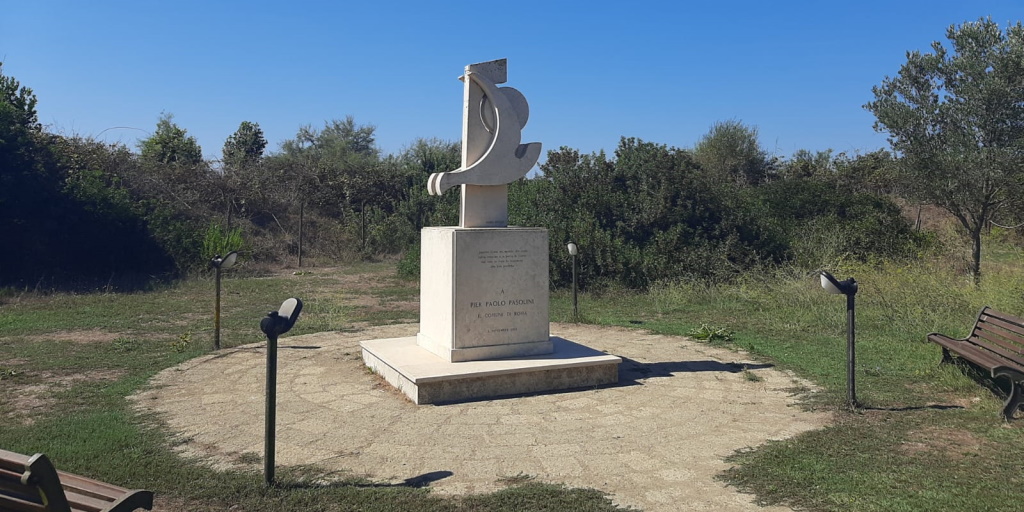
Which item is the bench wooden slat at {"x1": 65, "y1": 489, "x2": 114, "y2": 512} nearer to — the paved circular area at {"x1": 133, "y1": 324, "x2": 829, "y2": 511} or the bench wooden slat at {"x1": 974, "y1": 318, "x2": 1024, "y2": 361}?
the paved circular area at {"x1": 133, "y1": 324, "x2": 829, "y2": 511}

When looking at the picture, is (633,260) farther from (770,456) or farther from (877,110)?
(770,456)

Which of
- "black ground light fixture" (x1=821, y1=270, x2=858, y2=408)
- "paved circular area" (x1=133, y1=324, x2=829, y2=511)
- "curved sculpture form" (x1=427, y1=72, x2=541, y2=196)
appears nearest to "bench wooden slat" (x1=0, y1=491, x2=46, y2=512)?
"paved circular area" (x1=133, y1=324, x2=829, y2=511)

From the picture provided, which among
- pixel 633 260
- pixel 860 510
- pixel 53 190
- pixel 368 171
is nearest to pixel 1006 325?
pixel 860 510

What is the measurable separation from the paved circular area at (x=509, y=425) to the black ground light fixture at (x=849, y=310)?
0.38 m

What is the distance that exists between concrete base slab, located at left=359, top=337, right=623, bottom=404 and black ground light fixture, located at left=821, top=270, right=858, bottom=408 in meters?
2.01

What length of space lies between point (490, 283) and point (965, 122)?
10.9 m

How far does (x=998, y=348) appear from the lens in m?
6.20

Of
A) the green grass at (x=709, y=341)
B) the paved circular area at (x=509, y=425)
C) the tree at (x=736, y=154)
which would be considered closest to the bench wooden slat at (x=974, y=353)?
the green grass at (x=709, y=341)

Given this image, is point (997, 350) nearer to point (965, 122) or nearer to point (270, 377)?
point (270, 377)

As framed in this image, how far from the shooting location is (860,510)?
3773 mm

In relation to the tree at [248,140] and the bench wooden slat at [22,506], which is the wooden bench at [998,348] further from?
the tree at [248,140]

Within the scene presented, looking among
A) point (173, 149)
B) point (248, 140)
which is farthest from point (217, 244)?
point (248, 140)

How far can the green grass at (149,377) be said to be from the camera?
4.04m

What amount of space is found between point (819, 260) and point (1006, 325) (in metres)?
8.19
